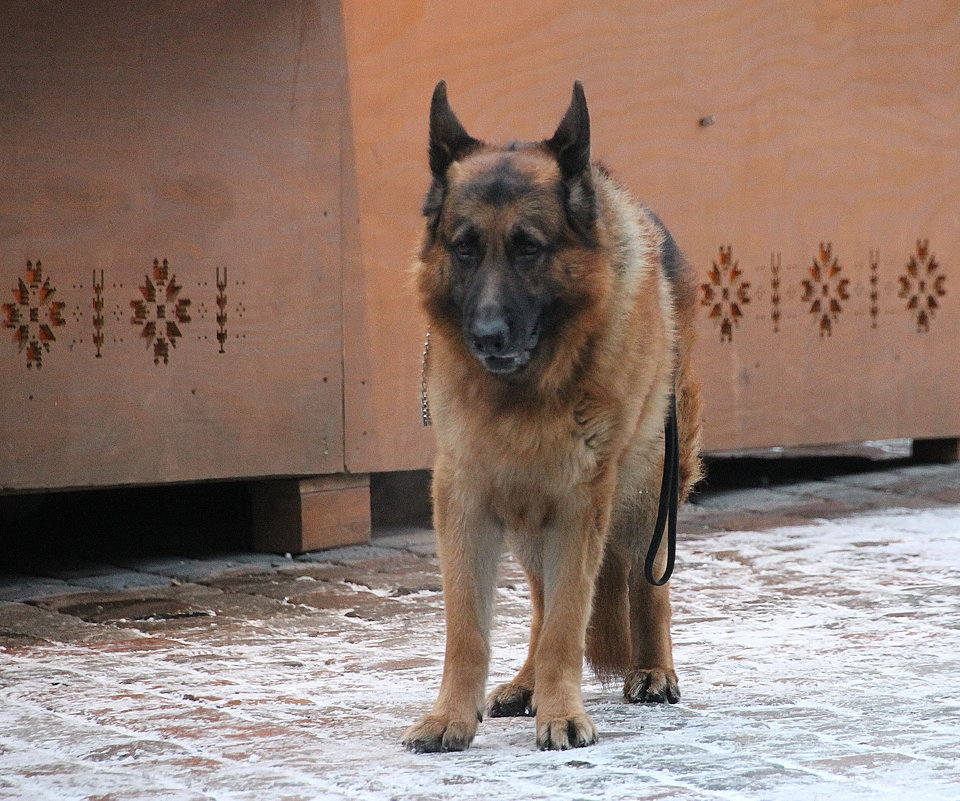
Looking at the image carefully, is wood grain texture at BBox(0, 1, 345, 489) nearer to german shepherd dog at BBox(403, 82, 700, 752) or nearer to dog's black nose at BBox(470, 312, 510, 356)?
german shepherd dog at BBox(403, 82, 700, 752)

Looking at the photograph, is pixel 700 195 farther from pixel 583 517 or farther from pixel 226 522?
pixel 583 517

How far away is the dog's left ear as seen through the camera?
392cm

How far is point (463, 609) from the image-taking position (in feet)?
12.7

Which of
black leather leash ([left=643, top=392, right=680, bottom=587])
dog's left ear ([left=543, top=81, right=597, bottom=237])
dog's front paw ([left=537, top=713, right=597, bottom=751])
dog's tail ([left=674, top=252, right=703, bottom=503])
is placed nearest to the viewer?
dog's front paw ([left=537, top=713, right=597, bottom=751])

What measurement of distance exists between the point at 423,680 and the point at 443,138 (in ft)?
5.54

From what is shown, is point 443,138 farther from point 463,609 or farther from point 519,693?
point 519,693

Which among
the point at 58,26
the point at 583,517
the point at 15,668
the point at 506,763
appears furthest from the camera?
the point at 58,26

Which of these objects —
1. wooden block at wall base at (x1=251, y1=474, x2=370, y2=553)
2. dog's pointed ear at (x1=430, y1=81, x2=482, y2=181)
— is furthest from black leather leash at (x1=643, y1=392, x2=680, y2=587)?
wooden block at wall base at (x1=251, y1=474, x2=370, y2=553)

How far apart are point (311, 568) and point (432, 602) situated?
102cm

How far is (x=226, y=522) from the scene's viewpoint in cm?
784

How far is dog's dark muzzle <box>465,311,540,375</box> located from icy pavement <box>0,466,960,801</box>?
100 cm

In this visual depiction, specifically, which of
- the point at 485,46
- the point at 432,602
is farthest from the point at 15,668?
the point at 485,46

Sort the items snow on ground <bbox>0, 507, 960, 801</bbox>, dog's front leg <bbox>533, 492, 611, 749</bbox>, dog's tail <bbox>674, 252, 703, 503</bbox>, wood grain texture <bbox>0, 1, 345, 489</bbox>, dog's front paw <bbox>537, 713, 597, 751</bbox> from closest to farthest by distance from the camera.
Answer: snow on ground <bbox>0, 507, 960, 801</bbox> < dog's front paw <bbox>537, 713, 597, 751</bbox> < dog's front leg <bbox>533, 492, 611, 749</bbox> < dog's tail <bbox>674, 252, 703, 503</bbox> < wood grain texture <bbox>0, 1, 345, 489</bbox>

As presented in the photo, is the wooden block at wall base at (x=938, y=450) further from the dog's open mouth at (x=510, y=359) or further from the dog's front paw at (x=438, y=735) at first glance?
the dog's front paw at (x=438, y=735)
